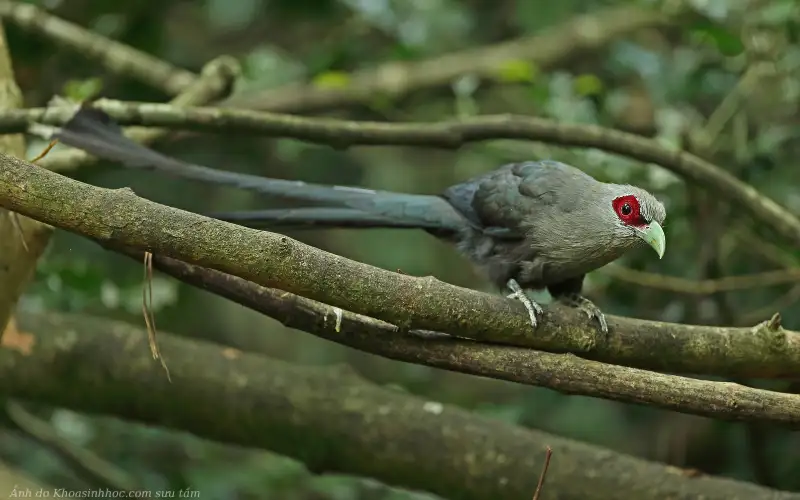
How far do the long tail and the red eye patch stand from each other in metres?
0.59

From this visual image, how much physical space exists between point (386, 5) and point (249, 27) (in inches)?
58.5

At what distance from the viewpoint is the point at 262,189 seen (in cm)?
228

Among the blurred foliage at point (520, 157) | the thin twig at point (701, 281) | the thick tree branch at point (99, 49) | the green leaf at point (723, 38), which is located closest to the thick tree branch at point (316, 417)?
the blurred foliage at point (520, 157)

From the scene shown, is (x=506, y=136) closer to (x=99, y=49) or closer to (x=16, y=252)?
(x=16, y=252)

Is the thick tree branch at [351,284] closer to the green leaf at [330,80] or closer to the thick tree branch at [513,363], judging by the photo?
the thick tree branch at [513,363]

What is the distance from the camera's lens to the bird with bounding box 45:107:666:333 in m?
2.21

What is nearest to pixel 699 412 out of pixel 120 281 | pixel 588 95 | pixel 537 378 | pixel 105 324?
pixel 537 378

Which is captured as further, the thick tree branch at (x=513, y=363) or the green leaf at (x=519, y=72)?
the green leaf at (x=519, y=72)

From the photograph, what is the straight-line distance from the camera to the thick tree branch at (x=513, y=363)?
5.62ft

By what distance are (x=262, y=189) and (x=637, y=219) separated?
0.98 metres

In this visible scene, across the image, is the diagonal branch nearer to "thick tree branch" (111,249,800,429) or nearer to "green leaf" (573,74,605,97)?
"thick tree branch" (111,249,800,429)

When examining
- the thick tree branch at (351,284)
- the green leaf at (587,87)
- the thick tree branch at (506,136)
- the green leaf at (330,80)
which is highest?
the green leaf at (587,87)

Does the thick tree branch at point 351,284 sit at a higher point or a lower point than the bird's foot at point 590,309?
lower

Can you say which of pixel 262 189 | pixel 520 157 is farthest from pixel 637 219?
pixel 520 157
